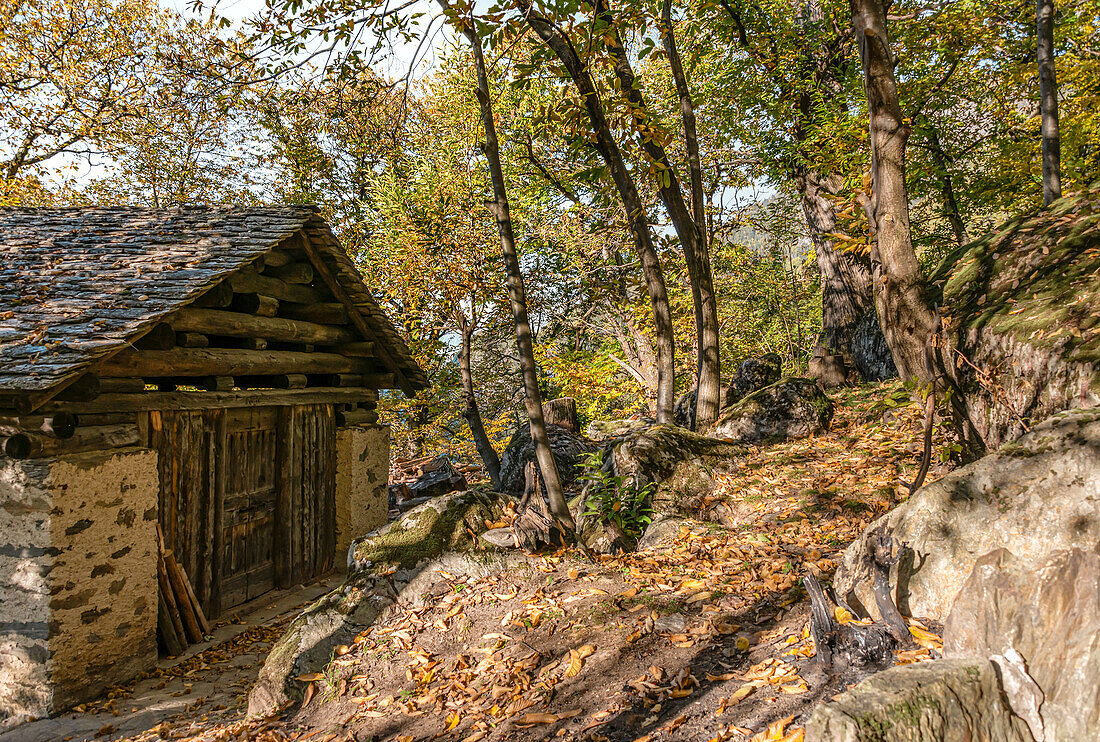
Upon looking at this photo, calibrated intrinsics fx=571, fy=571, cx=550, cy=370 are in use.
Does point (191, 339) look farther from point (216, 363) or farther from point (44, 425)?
point (44, 425)

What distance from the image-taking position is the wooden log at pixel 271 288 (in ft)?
21.2

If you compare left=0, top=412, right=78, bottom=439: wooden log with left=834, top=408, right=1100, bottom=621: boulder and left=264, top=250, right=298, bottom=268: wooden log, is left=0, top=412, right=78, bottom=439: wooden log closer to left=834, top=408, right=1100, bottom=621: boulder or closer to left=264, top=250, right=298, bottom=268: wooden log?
left=264, top=250, right=298, bottom=268: wooden log

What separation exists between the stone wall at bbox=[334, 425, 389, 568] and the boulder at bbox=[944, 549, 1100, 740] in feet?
23.3

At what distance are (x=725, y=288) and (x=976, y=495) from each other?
44.2 feet

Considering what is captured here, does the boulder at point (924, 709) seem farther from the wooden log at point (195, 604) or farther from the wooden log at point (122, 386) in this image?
the wooden log at point (195, 604)

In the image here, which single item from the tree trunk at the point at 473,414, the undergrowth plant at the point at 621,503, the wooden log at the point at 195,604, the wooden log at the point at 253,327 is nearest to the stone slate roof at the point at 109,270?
the wooden log at the point at 253,327

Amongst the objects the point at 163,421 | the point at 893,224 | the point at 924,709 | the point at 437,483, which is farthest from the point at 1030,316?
the point at 437,483

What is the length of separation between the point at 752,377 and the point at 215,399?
27.5 ft

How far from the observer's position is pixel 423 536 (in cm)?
505

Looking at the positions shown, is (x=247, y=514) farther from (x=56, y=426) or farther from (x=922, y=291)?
(x=922, y=291)

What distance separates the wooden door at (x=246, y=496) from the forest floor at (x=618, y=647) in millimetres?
2219

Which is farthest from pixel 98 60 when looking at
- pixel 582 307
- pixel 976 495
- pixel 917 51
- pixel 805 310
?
pixel 805 310

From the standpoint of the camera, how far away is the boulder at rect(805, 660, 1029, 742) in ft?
6.59

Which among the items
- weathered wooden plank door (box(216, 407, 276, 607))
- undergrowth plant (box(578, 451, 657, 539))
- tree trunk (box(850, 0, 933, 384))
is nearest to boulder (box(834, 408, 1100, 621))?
tree trunk (box(850, 0, 933, 384))
